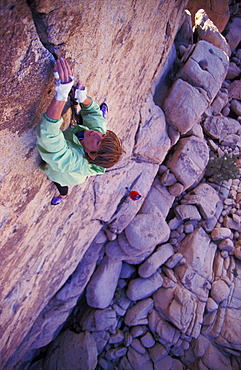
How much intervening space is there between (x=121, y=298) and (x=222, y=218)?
3841mm

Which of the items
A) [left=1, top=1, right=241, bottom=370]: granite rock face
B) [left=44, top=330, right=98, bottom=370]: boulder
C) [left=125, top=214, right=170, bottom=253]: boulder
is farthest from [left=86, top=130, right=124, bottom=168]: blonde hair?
[left=44, top=330, right=98, bottom=370]: boulder

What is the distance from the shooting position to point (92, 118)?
2613 mm

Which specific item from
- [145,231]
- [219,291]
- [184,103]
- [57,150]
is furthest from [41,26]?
[219,291]

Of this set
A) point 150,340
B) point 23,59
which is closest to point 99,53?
point 23,59

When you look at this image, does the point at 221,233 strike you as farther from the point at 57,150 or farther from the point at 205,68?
the point at 57,150

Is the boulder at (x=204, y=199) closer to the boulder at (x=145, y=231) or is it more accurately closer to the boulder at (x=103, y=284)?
the boulder at (x=145, y=231)

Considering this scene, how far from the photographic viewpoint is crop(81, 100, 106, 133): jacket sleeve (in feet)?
8.54

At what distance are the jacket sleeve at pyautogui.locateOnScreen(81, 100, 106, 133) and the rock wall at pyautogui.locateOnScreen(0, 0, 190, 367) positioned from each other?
0.81 ft

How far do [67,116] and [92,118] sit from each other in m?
0.34

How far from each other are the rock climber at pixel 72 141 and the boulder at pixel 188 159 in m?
3.83

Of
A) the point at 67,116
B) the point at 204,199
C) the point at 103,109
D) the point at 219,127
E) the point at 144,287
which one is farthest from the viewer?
the point at 219,127

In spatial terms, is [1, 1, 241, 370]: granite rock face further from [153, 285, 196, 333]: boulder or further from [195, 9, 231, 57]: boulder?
[195, 9, 231, 57]: boulder

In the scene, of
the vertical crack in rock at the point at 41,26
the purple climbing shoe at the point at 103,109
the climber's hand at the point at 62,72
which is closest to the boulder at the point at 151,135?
the purple climbing shoe at the point at 103,109

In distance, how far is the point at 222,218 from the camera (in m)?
7.04
